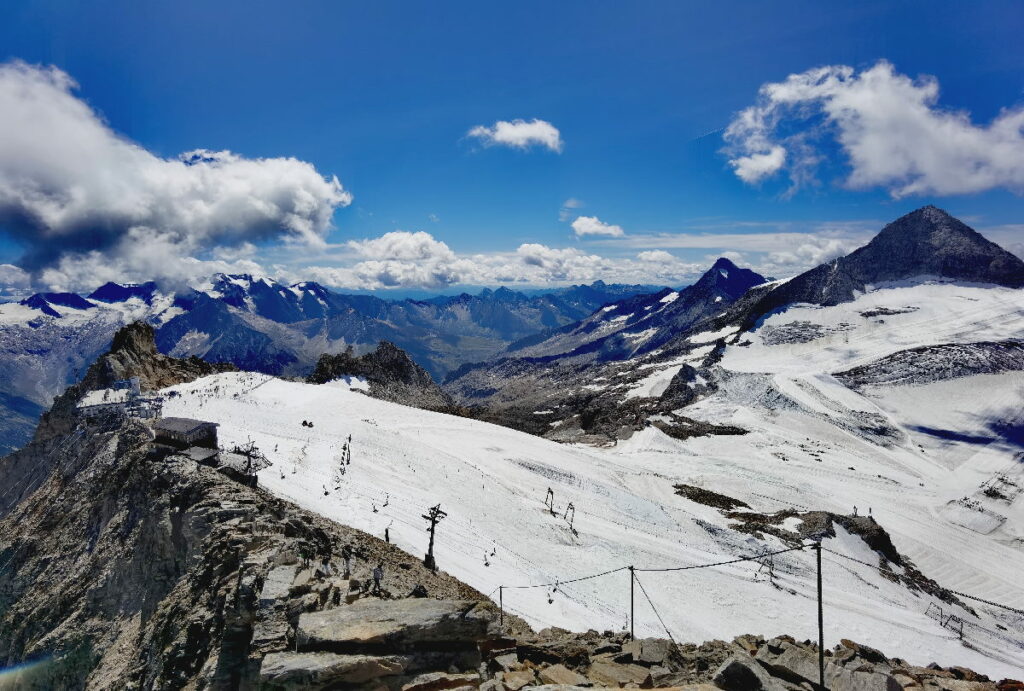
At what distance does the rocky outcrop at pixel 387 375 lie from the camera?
106188mm

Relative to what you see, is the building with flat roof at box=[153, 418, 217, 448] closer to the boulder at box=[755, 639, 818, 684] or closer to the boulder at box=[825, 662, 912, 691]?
the boulder at box=[755, 639, 818, 684]

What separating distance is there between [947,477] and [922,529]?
123 ft

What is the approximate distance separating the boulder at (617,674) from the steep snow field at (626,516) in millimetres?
13046

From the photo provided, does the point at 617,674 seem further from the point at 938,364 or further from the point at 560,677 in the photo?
the point at 938,364

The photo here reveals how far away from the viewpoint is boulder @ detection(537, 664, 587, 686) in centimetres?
1328

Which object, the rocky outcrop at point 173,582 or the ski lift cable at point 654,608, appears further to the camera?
the ski lift cable at point 654,608

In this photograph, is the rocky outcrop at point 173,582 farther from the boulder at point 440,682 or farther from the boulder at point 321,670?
the boulder at point 440,682

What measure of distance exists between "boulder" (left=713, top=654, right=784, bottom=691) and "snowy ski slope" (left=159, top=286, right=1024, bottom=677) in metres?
15.6

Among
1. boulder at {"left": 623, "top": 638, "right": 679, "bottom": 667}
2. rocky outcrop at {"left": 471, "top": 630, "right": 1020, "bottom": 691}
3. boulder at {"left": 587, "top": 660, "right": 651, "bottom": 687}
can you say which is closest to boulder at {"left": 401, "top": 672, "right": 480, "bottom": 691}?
rocky outcrop at {"left": 471, "top": 630, "right": 1020, "bottom": 691}

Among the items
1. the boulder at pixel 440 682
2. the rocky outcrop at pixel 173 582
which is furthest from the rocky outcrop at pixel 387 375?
the boulder at pixel 440 682

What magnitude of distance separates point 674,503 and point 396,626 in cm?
5253

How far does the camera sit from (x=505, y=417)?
137m

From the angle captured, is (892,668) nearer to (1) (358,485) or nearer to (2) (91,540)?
(1) (358,485)

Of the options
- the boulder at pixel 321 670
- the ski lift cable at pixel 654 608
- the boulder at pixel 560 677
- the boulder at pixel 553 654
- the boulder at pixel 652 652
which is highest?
the boulder at pixel 321 670
